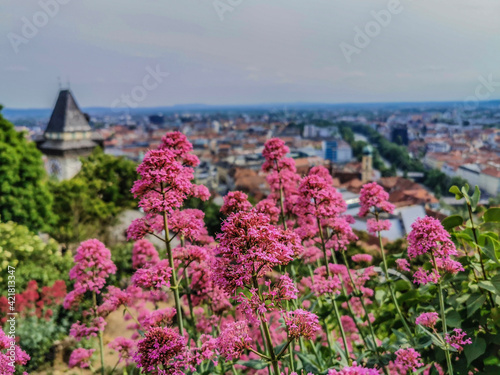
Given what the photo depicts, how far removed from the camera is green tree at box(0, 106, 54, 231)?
14.7 m

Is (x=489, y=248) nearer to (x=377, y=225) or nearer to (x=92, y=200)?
(x=377, y=225)

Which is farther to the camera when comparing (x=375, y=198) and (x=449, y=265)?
(x=375, y=198)

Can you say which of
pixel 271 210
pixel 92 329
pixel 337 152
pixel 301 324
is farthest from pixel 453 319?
pixel 337 152

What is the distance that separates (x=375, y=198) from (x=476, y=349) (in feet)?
4.10

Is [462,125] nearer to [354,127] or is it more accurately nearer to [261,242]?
[354,127]

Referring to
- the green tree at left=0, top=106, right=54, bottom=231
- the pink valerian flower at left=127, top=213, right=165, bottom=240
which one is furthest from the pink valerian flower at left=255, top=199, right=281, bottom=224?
the green tree at left=0, top=106, right=54, bottom=231

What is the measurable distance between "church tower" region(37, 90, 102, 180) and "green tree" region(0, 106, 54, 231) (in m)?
27.9

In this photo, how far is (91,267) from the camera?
3.11 meters

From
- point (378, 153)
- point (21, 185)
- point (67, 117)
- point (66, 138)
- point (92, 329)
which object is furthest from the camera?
point (378, 153)

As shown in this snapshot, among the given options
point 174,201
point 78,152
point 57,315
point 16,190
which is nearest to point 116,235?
point 16,190

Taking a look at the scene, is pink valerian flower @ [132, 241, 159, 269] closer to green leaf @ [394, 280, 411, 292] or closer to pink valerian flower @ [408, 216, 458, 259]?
green leaf @ [394, 280, 411, 292]

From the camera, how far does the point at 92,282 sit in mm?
2982

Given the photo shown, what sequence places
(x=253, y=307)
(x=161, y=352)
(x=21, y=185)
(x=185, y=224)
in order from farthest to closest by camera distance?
(x=21, y=185)
(x=185, y=224)
(x=161, y=352)
(x=253, y=307)

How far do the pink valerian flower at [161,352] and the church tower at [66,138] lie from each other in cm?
4401
